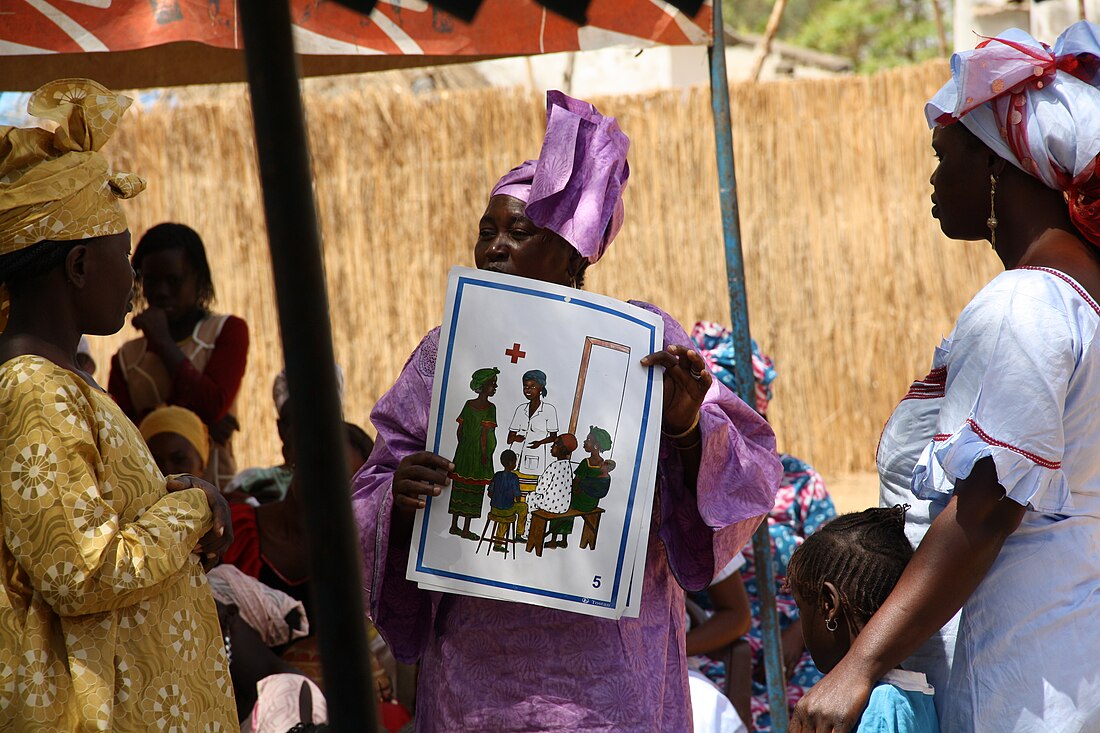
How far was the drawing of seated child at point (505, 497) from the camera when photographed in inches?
86.9

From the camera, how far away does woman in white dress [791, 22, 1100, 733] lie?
202 centimetres

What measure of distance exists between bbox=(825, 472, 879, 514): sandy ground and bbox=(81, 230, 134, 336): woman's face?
7.26 m

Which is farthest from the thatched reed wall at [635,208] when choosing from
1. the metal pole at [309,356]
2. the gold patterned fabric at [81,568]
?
the metal pole at [309,356]

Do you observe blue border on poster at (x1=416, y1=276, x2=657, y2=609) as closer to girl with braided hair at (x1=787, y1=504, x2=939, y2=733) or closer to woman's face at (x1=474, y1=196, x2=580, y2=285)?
woman's face at (x1=474, y1=196, x2=580, y2=285)

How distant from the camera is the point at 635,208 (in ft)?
28.7

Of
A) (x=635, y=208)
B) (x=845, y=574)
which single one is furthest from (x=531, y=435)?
(x=635, y=208)

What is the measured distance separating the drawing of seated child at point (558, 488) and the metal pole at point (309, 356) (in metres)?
1.25

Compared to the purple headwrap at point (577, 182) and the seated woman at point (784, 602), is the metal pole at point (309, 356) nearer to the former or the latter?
the purple headwrap at point (577, 182)

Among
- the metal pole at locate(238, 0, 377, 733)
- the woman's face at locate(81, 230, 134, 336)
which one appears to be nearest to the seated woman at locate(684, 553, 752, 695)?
the woman's face at locate(81, 230, 134, 336)

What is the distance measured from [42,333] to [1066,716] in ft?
6.20

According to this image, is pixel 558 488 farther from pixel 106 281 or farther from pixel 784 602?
pixel 784 602

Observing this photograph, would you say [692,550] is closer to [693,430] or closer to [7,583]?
[693,430]

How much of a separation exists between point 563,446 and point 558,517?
0.43 ft

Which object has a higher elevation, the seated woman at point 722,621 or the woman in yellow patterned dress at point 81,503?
the woman in yellow patterned dress at point 81,503
